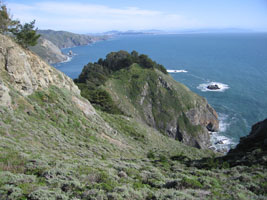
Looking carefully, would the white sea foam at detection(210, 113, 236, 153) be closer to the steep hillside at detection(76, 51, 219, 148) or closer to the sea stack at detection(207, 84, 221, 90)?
the steep hillside at detection(76, 51, 219, 148)

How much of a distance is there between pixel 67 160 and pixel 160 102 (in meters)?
60.4

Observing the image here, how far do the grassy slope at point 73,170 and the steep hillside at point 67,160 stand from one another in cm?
4

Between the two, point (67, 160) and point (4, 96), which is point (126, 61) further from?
point (67, 160)

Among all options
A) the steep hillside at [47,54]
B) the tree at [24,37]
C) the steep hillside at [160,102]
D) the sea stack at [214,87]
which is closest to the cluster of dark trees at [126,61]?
the steep hillside at [160,102]

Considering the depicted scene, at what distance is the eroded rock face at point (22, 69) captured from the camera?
21.7 meters

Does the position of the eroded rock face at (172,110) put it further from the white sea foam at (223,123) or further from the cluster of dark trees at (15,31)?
Result: the cluster of dark trees at (15,31)


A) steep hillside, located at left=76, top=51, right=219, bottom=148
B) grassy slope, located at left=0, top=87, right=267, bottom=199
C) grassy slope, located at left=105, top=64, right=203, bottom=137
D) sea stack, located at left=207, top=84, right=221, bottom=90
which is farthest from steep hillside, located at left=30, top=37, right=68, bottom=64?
grassy slope, located at left=0, top=87, right=267, bottom=199

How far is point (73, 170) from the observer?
11.1 m

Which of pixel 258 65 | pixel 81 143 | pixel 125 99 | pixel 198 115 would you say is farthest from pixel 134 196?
pixel 258 65

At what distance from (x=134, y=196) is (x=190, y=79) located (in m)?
113

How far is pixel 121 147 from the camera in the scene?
1030 inches

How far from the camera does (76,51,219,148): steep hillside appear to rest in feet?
222

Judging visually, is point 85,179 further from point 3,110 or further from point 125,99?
point 125,99

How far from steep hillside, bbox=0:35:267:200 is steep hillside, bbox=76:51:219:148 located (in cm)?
3423
